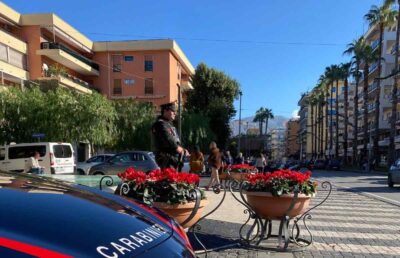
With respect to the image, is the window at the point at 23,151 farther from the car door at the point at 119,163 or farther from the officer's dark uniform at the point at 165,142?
the officer's dark uniform at the point at 165,142

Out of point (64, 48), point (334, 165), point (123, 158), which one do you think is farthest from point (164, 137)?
point (334, 165)

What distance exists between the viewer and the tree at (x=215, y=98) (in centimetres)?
4647

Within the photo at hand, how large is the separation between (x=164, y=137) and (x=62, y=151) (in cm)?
1599

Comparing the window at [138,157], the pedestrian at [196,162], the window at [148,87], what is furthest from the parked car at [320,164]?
the pedestrian at [196,162]

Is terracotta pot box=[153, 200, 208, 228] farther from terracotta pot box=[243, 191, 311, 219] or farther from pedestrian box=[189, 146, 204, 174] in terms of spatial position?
pedestrian box=[189, 146, 204, 174]

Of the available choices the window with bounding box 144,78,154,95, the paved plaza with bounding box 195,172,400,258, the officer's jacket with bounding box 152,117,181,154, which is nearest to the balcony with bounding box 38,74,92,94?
the window with bounding box 144,78,154,95

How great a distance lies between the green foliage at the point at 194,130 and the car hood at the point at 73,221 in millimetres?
37152

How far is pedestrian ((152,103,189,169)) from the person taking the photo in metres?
6.29

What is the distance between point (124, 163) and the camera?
20719 millimetres

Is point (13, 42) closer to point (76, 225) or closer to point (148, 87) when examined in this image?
point (148, 87)

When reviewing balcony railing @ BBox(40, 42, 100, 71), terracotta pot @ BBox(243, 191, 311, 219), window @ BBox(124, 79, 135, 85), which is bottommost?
terracotta pot @ BBox(243, 191, 311, 219)

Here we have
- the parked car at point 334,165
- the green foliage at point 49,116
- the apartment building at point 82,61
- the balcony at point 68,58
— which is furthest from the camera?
the parked car at point 334,165

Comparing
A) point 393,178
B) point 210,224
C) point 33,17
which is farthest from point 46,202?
point 33,17

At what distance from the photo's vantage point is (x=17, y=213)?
1.85 metres
